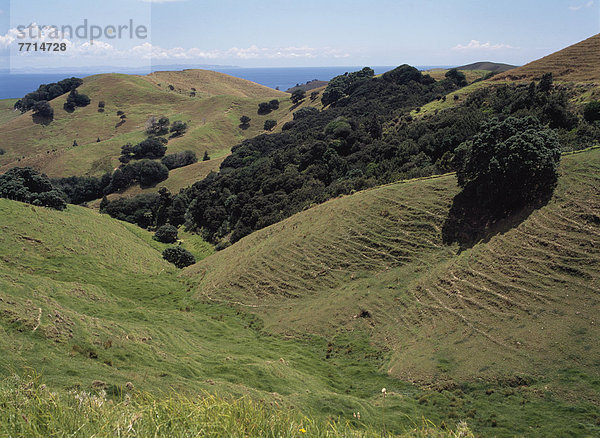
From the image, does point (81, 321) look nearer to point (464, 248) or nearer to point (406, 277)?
point (406, 277)

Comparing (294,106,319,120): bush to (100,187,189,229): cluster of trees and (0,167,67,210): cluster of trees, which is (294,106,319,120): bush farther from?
(0,167,67,210): cluster of trees

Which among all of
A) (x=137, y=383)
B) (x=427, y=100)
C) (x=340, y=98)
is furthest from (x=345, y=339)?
(x=340, y=98)

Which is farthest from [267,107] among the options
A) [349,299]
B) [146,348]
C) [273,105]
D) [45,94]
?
[146,348]

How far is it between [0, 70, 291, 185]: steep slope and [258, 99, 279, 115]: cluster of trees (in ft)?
6.15

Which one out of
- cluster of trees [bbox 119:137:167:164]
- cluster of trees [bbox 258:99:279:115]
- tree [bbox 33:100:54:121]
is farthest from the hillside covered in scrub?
tree [bbox 33:100:54:121]

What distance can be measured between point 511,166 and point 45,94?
128010 mm

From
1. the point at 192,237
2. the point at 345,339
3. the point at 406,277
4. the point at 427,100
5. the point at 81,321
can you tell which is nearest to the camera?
the point at 81,321

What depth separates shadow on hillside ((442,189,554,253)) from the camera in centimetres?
1862

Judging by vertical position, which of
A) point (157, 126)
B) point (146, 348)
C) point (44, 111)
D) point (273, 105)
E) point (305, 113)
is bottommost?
point (146, 348)

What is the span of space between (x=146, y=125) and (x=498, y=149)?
3518 inches

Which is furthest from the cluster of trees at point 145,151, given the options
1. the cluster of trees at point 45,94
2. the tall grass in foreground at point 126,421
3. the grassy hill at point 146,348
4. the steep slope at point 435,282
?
the tall grass in foreground at point 126,421

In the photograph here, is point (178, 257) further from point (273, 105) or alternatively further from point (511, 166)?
point (273, 105)

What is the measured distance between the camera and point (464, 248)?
1941 centimetres

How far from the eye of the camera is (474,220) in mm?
20375
